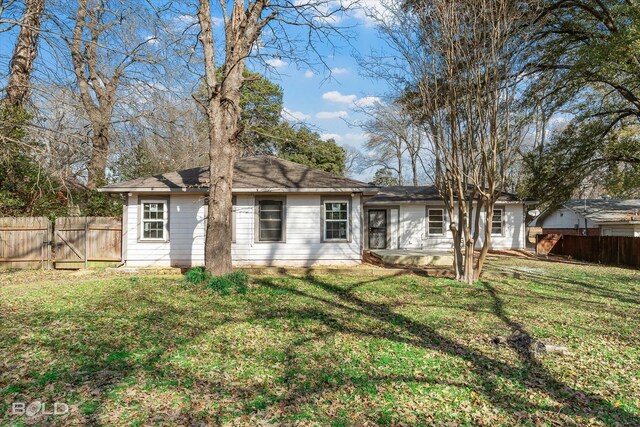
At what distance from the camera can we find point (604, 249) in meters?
17.5

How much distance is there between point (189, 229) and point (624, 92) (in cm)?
1663

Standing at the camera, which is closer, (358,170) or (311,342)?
(311,342)

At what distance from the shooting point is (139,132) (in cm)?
1357

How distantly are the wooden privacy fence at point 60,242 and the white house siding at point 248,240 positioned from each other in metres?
0.85

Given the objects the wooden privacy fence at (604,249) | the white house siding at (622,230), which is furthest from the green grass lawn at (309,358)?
the white house siding at (622,230)

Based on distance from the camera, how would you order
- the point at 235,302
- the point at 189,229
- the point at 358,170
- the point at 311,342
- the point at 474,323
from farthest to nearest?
the point at 358,170
the point at 189,229
the point at 235,302
the point at 474,323
the point at 311,342

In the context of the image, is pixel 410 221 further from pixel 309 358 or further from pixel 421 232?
pixel 309 358

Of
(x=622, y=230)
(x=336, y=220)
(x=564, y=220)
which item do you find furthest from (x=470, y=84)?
(x=564, y=220)

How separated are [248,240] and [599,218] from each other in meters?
22.2

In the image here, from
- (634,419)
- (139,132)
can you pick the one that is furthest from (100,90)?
(634,419)

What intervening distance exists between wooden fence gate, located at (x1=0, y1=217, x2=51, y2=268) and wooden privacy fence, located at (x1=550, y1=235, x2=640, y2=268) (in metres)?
21.6

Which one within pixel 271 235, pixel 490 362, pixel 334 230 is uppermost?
pixel 334 230

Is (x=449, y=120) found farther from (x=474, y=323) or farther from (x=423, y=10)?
(x=474, y=323)

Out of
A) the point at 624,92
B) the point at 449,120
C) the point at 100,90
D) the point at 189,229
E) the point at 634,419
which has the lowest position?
the point at 634,419
